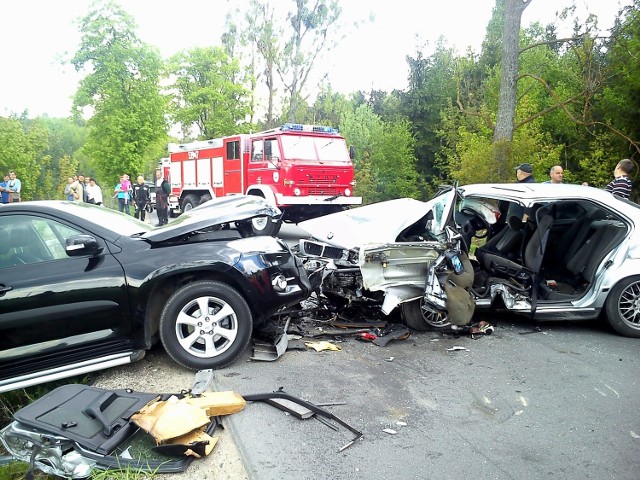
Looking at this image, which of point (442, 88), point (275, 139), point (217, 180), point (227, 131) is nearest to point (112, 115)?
point (227, 131)

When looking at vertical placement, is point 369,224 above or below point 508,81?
below

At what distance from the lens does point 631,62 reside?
1470cm

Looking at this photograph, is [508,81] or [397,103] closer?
[508,81]

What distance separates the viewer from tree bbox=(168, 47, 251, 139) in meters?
31.2

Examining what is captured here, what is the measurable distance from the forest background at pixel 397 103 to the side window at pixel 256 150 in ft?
18.7

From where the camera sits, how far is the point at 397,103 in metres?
30.3

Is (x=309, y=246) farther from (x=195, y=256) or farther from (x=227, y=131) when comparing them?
(x=227, y=131)

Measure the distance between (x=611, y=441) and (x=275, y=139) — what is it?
11036 millimetres

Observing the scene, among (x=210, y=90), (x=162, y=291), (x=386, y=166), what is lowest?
(x=162, y=291)

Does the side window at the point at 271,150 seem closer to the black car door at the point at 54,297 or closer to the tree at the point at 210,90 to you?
the black car door at the point at 54,297

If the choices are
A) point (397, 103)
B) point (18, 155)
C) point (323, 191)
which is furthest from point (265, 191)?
point (18, 155)

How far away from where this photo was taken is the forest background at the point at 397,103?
14.4 m

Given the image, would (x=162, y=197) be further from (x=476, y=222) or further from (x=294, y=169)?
(x=476, y=222)

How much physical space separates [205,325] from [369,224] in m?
2.23
